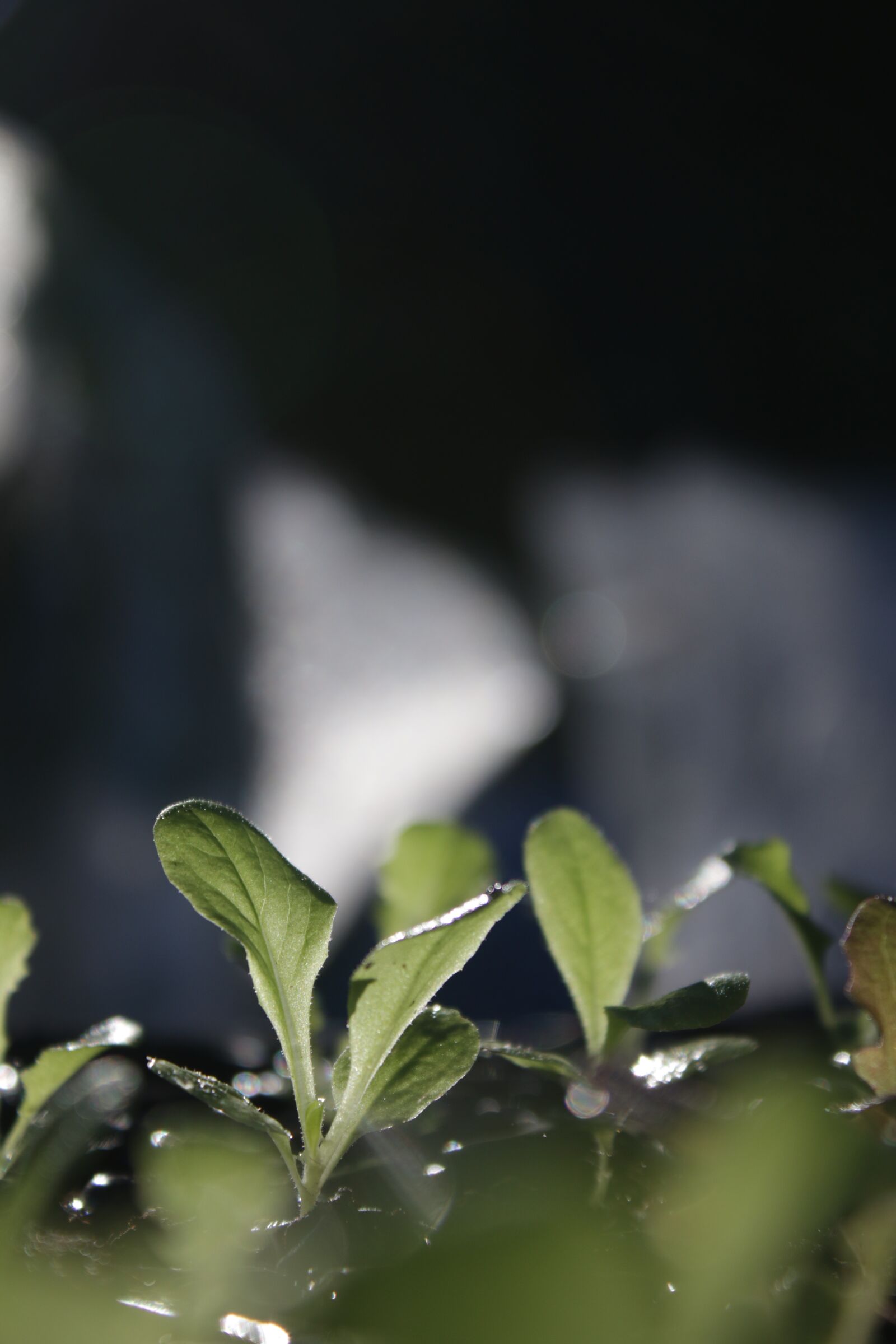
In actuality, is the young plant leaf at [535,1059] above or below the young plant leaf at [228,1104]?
above

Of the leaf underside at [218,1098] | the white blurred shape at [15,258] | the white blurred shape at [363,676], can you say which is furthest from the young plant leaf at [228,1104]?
the white blurred shape at [15,258]

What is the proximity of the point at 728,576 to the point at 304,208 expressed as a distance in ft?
2.77

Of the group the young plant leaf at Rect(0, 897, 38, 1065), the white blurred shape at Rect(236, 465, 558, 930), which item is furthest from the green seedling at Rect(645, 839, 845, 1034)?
the white blurred shape at Rect(236, 465, 558, 930)

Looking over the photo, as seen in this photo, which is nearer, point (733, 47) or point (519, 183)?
point (733, 47)

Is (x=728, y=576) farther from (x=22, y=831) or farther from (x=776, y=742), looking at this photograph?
(x=22, y=831)

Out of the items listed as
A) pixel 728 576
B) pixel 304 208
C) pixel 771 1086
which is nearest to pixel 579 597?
pixel 728 576

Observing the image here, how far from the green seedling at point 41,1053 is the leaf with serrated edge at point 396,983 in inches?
1.5

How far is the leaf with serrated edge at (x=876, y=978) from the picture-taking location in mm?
135

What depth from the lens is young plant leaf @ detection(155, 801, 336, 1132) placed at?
136 mm

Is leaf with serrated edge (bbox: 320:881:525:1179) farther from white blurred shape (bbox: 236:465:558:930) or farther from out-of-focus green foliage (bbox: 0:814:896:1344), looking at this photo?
white blurred shape (bbox: 236:465:558:930)

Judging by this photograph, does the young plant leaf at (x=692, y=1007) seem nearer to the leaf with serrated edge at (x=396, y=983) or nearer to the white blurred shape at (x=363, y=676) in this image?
the leaf with serrated edge at (x=396, y=983)

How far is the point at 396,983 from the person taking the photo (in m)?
0.13

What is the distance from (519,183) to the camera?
4.79ft

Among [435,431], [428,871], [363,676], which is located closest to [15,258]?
[435,431]
